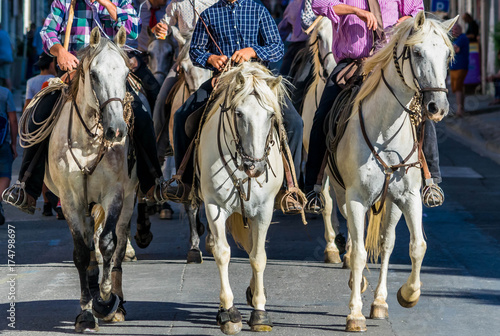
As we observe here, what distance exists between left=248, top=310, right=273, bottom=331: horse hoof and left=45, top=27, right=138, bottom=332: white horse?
1123mm

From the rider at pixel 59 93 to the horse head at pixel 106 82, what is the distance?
0.81 meters

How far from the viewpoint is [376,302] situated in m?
7.37

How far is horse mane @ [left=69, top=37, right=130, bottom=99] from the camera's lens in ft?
22.7

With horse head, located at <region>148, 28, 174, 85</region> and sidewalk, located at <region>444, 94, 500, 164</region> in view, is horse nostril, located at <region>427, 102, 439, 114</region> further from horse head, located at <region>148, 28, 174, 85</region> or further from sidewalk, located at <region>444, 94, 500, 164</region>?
sidewalk, located at <region>444, 94, 500, 164</region>

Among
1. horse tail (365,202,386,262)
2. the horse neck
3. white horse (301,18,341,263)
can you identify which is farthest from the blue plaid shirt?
white horse (301,18,341,263)

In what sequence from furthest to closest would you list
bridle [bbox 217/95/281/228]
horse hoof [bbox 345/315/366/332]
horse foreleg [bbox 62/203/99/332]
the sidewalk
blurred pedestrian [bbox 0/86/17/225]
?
the sidewalk < blurred pedestrian [bbox 0/86/17/225] < horse foreleg [bbox 62/203/99/332] < horse hoof [bbox 345/315/366/332] < bridle [bbox 217/95/281/228]

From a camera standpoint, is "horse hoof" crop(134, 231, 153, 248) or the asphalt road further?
"horse hoof" crop(134, 231, 153, 248)

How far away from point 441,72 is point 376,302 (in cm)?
193

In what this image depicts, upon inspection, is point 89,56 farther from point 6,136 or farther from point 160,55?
point 6,136

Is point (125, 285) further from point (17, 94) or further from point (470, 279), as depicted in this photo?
point (17, 94)

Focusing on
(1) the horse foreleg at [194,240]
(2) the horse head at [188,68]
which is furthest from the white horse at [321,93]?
(1) the horse foreleg at [194,240]

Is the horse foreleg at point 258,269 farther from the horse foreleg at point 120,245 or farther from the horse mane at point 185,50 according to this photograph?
the horse mane at point 185,50

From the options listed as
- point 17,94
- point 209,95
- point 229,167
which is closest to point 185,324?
point 229,167

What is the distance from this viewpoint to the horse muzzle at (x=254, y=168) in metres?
6.59
